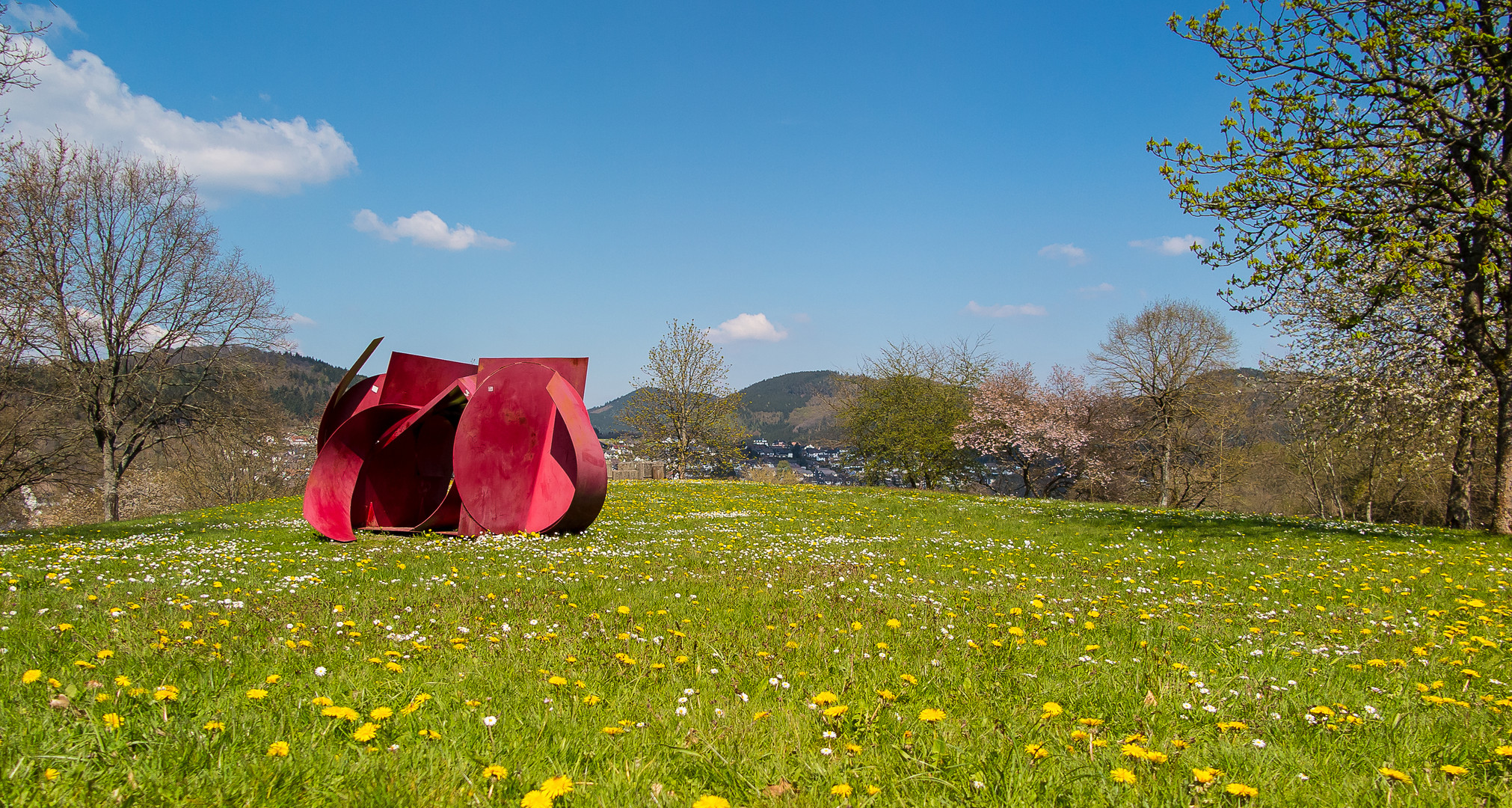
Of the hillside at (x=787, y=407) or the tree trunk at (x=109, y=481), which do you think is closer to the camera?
the tree trunk at (x=109, y=481)

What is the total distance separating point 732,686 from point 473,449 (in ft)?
37.1

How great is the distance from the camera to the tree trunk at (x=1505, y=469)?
16.5m

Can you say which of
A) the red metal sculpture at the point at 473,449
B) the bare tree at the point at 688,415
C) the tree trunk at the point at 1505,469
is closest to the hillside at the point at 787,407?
the bare tree at the point at 688,415

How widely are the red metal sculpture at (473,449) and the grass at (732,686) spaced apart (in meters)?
4.08

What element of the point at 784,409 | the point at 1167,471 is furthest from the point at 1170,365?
the point at 784,409

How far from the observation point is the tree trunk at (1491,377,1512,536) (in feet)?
54.0

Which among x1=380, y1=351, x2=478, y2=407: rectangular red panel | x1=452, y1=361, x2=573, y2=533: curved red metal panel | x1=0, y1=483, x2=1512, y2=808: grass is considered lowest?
x1=0, y1=483, x2=1512, y2=808: grass

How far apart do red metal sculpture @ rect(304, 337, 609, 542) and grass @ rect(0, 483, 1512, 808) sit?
4.08 metres

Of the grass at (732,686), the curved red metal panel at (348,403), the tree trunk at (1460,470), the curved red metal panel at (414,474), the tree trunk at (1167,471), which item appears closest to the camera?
the grass at (732,686)

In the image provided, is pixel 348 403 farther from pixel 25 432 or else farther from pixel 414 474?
pixel 25 432

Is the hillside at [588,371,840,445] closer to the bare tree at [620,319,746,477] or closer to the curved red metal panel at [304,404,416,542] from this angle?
the bare tree at [620,319,746,477]

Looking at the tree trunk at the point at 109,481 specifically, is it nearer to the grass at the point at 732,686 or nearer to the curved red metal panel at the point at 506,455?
the curved red metal panel at the point at 506,455

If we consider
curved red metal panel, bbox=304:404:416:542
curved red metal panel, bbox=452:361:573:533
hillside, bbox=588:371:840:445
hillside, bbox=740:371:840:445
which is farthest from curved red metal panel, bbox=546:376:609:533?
hillside, bbox=740:371:840:445

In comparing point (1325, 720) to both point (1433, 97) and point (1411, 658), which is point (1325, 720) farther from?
point (1433, 97)
